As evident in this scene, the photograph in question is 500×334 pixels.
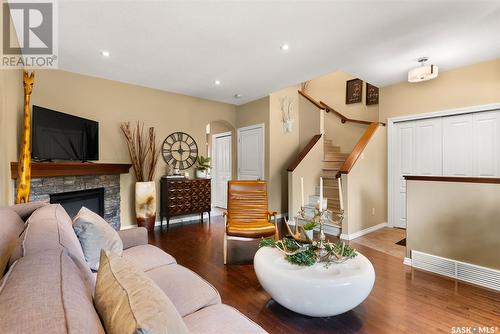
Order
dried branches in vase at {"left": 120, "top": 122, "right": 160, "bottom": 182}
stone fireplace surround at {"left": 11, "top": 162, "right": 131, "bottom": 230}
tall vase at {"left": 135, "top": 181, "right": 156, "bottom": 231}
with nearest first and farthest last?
1. stone fireplace surround at {"left": 11, "top": 162, "right": 131, "bottom": 230}
2. tall vase at {"left": 135, "top": 181, "right": 156, "bottom": 231}
3. dried branches in vase at {"left": 120, "top": 122, "right": 160, "bottom": 182}

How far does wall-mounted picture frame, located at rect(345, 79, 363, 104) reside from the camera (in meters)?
5.54

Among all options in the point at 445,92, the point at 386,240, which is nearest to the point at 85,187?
the point at 386,240

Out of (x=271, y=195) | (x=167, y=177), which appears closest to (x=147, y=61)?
(x=167, y=177)

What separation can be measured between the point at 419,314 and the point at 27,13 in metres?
4.34

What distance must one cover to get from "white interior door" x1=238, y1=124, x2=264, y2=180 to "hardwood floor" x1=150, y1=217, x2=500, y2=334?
259cm

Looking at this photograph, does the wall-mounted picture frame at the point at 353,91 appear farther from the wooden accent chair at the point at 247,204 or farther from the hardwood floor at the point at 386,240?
the wooden accent chair at the point at 247,204

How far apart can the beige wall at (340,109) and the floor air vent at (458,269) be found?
3.24m

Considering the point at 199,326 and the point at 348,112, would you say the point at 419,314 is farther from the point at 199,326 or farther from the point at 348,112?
the point at 348,112

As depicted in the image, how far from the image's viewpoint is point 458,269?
2.50 m

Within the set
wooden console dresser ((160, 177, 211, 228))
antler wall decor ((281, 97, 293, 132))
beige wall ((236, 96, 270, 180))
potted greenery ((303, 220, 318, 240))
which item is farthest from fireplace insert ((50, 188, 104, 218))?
antler wall decor ((281, 97, 293, 132))

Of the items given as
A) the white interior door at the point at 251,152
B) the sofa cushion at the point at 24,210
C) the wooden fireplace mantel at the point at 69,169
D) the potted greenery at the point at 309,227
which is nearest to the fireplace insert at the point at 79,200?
the wooden fireplace mantel at the point at 69,169

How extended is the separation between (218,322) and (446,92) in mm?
4558

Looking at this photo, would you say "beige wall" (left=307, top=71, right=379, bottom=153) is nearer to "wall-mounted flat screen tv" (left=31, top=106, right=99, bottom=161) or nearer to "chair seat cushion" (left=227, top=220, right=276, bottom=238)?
"chair seat cushion" (left=227, top=220, right=276, bottom=238)

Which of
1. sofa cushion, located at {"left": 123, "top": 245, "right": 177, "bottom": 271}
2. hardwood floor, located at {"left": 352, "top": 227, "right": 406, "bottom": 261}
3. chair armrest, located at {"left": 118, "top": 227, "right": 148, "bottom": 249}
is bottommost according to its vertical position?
hardwood floor, located at {"left": 352, "top": 227, "right": 406, "bottom": 261}
